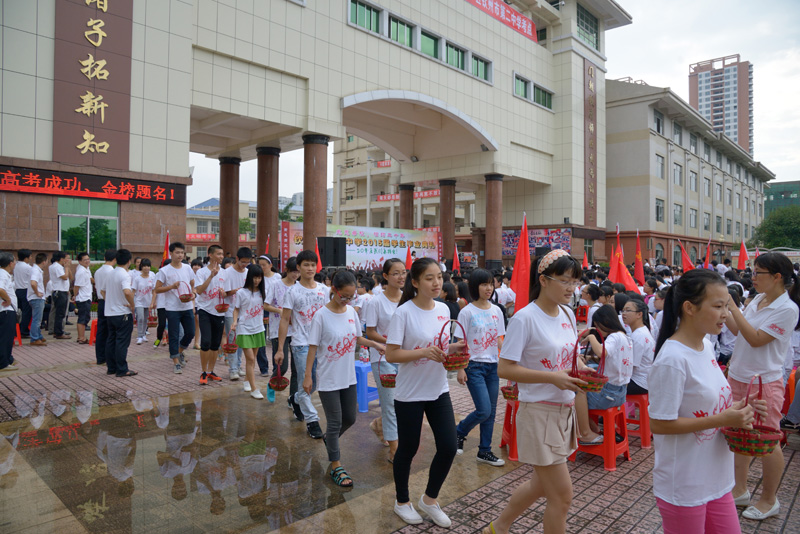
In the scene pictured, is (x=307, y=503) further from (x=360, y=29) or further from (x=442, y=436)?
(x=360, y=29)

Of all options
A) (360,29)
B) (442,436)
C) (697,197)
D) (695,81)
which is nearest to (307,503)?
(442,436)

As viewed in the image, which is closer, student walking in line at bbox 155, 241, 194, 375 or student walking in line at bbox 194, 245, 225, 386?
student walking in line at bbox 194, 245, 225, 386

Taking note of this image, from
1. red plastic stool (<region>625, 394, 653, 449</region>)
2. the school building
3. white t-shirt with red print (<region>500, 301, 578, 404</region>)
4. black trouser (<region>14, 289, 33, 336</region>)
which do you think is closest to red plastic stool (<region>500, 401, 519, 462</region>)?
red plastic stool (<region>625, 394, 653, 449</region>)

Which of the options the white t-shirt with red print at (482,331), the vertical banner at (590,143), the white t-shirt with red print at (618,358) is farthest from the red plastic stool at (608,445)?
the vertical banner at (590,143)

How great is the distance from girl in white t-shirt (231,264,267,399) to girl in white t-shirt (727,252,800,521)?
5.18 meters

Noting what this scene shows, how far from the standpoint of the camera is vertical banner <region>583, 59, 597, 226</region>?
29.5m

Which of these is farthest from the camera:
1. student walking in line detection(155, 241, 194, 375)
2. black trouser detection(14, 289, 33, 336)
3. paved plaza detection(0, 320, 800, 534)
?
black trouser detection(14, 289, 33, 336)

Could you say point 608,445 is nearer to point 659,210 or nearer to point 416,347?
point 416,347

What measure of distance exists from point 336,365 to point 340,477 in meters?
0.88

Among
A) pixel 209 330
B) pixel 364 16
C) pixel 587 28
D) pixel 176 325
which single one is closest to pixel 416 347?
pixel 209 330

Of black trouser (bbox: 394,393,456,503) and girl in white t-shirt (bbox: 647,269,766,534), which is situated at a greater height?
girl in white t-shirt (bbox: 647,269,766,534)

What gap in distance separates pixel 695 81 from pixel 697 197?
100 meters

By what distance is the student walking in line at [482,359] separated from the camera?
452 cm

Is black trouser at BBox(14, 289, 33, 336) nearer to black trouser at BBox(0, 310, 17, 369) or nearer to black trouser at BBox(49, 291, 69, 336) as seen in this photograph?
black trouser at BBox(49, 291, 69, 336)
